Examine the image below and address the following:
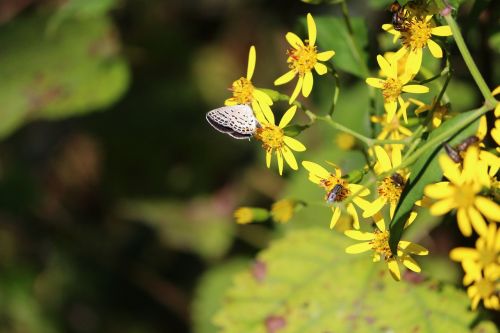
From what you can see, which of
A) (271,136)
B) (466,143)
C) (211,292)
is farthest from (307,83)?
(211,292)

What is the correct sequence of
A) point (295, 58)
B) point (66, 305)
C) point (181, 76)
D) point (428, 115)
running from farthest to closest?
point (181, 76), point (66, 305), point (295, 58), point (428, 115)

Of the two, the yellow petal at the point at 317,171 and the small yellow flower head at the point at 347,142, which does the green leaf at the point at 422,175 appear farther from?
the small yellow flower head at the point at 347,142

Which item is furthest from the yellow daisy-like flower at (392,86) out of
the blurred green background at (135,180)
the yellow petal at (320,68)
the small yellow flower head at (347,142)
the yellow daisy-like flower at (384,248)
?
the blurred green background at (135,180)

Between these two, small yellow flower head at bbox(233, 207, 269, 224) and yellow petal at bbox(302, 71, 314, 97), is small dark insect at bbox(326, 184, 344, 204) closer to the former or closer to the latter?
yellow petal at bbox(302, 71, 314, 97)

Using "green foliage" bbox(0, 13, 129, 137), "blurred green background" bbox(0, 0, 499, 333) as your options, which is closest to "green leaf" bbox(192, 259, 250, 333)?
"blurred green background" bbox(0, 0, 499, 333)

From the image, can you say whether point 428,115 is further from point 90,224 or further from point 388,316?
point 90,224

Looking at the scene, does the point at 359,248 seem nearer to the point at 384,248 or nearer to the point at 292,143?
the point at 384,248

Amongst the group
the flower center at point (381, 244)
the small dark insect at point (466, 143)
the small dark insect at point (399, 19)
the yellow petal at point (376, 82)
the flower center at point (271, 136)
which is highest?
the small dark insect at point (399, 19)

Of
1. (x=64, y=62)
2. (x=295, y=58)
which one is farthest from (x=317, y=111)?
(x=295, y=58)
